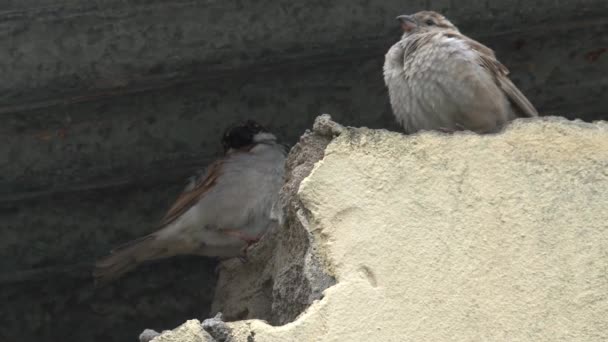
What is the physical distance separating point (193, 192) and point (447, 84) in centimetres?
120

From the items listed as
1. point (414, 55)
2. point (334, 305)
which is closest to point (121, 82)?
point (414, 55)

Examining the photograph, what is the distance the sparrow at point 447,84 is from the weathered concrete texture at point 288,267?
590 millimetres

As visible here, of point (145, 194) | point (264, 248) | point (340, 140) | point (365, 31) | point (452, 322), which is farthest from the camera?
point (145, 194)

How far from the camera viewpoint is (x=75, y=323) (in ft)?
15.1

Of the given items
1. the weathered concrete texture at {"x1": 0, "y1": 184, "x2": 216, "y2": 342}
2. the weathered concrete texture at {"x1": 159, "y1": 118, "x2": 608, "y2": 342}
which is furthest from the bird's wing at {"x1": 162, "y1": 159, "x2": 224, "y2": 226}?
the weathered concrete texture at {"x1": 159, "y1": 118, "x2": 608, "y2": 342}

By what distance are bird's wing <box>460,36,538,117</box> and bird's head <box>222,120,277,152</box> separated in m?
0.84

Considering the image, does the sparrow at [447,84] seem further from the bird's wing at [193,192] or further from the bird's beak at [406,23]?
the bird's wing at [193,192]

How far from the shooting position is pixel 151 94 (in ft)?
14.0

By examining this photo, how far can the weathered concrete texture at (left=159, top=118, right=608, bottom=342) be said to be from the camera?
303cm

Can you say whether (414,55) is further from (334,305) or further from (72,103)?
(334,305)

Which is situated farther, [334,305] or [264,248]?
[264,248]

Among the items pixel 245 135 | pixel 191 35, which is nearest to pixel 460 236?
pixel 191 35

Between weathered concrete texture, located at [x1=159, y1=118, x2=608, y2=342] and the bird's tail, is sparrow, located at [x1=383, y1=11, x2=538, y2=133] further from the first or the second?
the bird's tail

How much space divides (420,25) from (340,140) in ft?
3.70
